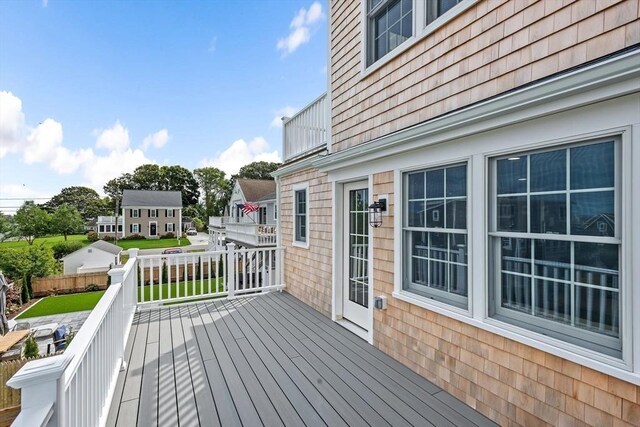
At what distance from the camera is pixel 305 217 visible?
5.77 m

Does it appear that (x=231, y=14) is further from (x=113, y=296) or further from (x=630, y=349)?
(x=630, y=349)

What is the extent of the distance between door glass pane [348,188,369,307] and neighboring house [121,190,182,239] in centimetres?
4028

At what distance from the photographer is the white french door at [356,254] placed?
13.5 feet

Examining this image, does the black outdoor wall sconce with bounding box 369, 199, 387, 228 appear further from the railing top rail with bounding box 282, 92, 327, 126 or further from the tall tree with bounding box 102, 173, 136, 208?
the tall tree with bounding box 102, 173, 136, 208

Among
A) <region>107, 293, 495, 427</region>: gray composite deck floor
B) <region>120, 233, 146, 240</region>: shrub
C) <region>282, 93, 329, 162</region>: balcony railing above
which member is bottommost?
<region>120, 233, 146, 240</region>: shrub

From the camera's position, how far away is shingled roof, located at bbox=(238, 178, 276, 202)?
22947 mm

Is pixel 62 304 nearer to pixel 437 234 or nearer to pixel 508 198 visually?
pixel 437 234

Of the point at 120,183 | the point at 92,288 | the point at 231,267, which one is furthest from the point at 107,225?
the point at 231,267

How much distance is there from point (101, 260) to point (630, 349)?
26138 mm

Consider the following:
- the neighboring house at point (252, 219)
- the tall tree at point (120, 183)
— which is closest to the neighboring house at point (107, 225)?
the tall tree at point (120, 183)

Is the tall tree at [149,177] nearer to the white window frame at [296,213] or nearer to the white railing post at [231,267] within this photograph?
the white railing post at [231,267]

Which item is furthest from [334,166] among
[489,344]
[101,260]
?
[101,260]

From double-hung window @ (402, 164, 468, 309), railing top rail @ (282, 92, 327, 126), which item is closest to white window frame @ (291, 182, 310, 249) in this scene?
railing top rail @ (282, 92, 327, 126)

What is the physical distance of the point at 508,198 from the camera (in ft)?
7.52
